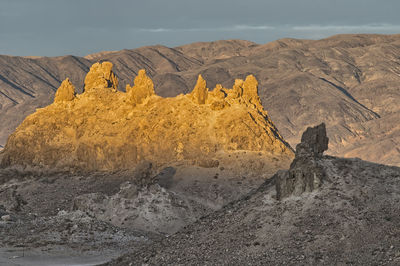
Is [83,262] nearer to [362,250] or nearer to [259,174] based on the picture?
[362,250]

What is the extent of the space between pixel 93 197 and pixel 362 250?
58327mm

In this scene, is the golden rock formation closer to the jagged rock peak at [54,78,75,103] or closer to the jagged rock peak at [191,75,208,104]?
the jagged rock peak at [191,75,208,104]

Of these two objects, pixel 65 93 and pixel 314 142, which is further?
pixel 65 93

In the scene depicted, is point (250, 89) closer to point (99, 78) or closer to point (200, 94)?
point (200, 94)

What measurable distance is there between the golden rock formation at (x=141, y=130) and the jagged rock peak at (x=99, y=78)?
18.8 feet

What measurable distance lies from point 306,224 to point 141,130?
293 ft

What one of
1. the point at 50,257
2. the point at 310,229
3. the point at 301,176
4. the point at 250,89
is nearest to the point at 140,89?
the point at 250,89

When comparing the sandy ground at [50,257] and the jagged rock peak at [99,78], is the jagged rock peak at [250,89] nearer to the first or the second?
the jagged rock peak at [99,78]

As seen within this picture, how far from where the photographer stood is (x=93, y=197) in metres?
87.4

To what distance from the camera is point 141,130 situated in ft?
406

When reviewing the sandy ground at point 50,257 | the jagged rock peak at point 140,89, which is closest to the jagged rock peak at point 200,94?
the jagged rock peak at point 140,89

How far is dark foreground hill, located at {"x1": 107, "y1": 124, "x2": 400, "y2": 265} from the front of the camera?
111 feet

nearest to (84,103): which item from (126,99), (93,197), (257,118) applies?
(126,99)

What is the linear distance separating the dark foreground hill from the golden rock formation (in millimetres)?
74362
